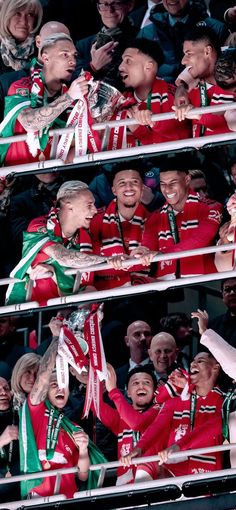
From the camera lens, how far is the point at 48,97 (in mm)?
14961

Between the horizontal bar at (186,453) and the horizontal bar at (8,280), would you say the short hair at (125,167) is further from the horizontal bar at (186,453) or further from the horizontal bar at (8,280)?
the horizontal bar at (186,453)

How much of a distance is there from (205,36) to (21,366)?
7.26ft

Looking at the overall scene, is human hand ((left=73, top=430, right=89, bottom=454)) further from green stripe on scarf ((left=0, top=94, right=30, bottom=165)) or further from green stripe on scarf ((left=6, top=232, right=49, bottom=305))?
green stripe on scarf ((left=0, top=94, right=30, bottom=165))

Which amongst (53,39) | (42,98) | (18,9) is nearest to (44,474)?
(42,98)

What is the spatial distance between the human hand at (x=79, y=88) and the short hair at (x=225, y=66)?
77cm

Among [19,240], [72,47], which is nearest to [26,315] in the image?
[19,240]

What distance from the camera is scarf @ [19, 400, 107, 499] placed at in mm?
14781

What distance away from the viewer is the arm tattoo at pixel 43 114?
1462 cm

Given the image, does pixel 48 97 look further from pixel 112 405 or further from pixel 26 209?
pixel 112 405

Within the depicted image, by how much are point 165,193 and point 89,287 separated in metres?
0.73

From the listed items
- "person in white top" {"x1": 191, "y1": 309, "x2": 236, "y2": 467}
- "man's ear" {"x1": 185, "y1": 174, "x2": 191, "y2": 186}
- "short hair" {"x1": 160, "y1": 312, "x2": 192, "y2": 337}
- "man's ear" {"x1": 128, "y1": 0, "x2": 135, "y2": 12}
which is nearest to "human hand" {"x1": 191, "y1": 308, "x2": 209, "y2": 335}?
"person in white top" {"x1": 191, "y1": 309, "x2": 236, "y2": 467}

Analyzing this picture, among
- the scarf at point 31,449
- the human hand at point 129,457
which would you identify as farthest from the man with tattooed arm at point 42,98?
the human hand at point 129,457

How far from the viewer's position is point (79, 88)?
570 inches

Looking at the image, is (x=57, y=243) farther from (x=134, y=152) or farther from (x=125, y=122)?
(x=125, y=122)
